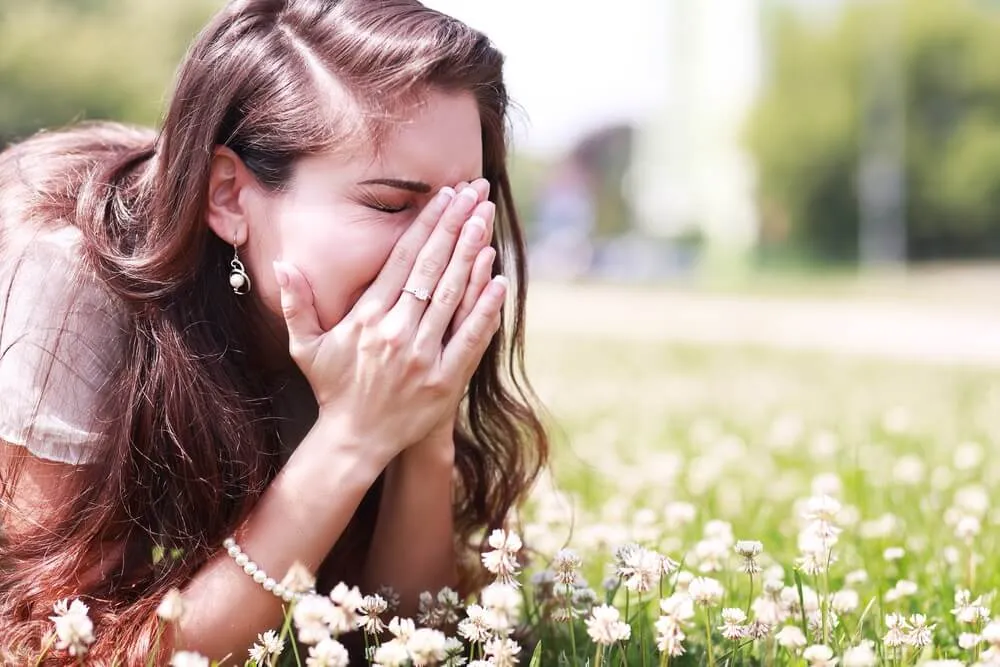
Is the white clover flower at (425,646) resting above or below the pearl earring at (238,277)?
below

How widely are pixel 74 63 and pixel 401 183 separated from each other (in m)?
34.7

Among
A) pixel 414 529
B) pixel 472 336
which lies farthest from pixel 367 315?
pixel 414 529

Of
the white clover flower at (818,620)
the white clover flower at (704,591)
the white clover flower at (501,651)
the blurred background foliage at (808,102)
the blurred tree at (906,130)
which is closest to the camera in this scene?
the white clover flower at (501,651)

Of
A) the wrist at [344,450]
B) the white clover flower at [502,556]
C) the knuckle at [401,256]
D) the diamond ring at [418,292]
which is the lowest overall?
the white clover flower at [502,556]

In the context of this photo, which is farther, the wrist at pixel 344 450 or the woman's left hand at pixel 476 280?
the woman's left hand at pixel 476 280

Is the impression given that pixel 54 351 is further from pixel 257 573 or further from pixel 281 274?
pixel 257 573

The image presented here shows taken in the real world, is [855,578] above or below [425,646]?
below

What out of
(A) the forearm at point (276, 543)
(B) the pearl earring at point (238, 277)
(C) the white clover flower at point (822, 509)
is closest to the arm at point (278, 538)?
(A) the forearm at point (276, 543)

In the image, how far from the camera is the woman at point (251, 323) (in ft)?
7.25

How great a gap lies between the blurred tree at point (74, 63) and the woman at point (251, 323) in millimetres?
29926

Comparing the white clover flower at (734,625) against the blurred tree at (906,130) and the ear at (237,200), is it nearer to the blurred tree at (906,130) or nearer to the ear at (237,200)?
the ear at (237,200)

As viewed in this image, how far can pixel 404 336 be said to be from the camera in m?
2.23

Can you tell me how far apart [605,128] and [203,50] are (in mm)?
40104

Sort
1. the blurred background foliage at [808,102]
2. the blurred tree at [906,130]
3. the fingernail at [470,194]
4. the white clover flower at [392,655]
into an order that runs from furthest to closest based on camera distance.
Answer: the blurred tree at [906,130]
the blurred background foliage at [808,102]
the fingernail at [470,194]
the white clover flower at [392,655]
